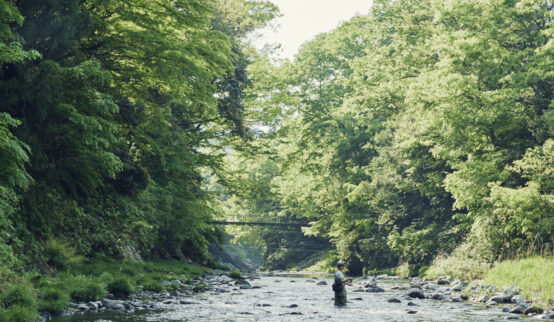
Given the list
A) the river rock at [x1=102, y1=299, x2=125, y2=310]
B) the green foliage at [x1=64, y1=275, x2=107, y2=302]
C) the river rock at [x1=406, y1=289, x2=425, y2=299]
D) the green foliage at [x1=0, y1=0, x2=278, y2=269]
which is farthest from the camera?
the river rock at [x1=406, y1=289, x2=425, y2=299]

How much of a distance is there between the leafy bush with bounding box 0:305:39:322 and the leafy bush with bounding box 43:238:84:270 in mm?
4524

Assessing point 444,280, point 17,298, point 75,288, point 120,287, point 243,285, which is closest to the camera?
point 17,298

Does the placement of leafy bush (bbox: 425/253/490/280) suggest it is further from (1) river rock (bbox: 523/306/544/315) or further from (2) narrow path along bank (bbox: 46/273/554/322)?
(1) river rock (bbox: 523/306/544/315)

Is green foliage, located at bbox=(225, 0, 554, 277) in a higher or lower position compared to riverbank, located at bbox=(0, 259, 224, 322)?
higher

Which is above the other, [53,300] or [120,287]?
[53,300]

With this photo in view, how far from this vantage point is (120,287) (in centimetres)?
1244

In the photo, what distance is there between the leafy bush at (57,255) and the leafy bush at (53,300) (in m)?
2.99

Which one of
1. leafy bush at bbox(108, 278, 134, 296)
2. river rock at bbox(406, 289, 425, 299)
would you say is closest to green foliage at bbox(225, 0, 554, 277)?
river rock at bbox(406, 289, 425, 299)

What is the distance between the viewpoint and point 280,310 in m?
11.9

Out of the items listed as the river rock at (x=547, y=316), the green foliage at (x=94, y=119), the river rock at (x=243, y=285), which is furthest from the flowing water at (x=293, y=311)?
the river rock at (x=243, y=285)

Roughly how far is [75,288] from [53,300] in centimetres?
143

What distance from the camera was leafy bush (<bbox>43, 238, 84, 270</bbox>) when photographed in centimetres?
1238

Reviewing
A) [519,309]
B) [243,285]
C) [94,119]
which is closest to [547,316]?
[519,309]

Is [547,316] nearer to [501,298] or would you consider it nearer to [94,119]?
[501,298]
